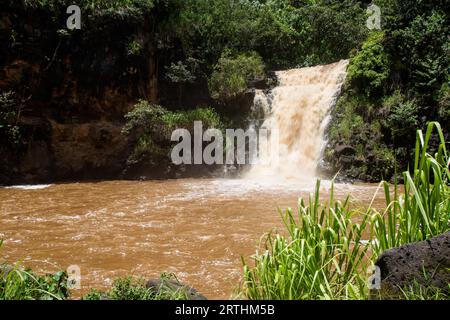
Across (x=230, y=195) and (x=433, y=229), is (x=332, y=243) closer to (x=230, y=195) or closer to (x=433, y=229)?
(x=433, y=229)

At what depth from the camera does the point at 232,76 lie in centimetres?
1650

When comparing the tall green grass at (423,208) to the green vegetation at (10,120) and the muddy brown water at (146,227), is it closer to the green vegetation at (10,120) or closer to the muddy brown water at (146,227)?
the muddy brown water at (146,227)

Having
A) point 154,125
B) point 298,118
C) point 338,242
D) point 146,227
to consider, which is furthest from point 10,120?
point 338,242

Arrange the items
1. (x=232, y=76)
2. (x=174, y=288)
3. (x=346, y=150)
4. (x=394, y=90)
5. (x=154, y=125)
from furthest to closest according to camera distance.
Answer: (x=232, y=76) → (x=154, y=125) → (x=346, y=150) → (x=394, y=90) → (x=174, y=288)

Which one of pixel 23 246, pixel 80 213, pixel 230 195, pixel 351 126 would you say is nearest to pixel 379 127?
pixel 351 126

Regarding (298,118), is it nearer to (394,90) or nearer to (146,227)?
(394,90)

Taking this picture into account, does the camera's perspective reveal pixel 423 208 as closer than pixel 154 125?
Yes

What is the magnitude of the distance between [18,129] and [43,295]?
41.1 feet

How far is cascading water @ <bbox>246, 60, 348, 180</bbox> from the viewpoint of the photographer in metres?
14.9

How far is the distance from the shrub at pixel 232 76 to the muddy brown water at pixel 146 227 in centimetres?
543

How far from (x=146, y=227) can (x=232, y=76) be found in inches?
406

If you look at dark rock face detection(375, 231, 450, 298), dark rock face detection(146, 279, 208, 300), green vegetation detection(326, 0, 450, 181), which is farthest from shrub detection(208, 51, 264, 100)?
dark rock face detection(375, 231, 450, 298)

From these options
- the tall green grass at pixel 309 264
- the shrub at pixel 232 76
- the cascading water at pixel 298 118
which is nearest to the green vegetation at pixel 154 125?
the shrub at pixel 232 76

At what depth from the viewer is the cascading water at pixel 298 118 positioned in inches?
585
